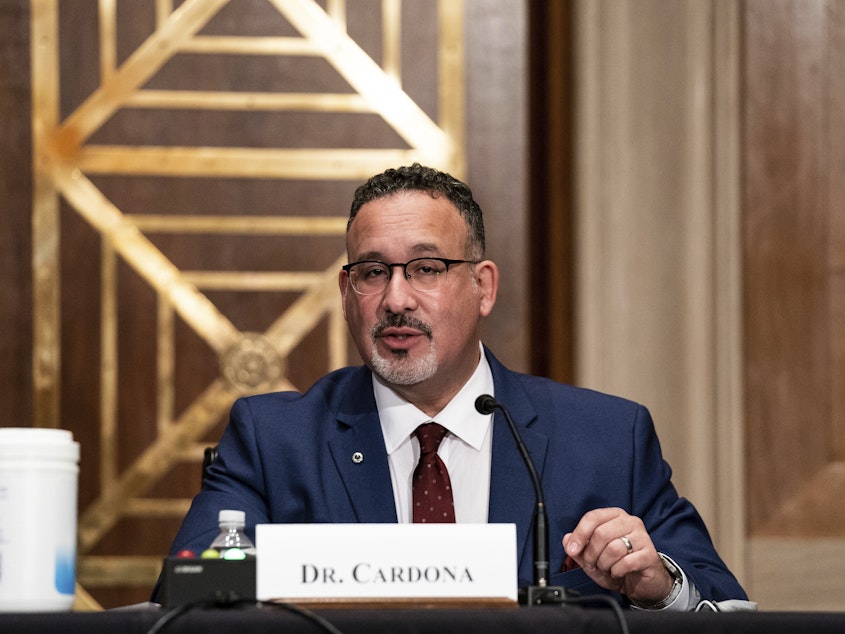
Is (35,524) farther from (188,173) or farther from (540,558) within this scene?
(188,173)

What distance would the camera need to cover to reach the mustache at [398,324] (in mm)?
2605

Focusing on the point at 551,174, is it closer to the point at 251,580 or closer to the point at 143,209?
the point at 143,209

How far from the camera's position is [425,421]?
2672 millimetres

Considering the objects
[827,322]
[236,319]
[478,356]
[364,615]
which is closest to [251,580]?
[364,615]

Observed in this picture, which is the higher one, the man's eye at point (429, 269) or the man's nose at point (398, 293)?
the man's eye at point (429, 269)

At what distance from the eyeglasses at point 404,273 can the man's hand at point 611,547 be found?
754mm

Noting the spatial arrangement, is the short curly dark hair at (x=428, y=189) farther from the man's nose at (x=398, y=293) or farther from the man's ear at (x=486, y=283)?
the man's nose at (x=398, y=293)

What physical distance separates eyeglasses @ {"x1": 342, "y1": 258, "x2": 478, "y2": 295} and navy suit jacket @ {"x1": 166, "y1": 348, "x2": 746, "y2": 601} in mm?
232

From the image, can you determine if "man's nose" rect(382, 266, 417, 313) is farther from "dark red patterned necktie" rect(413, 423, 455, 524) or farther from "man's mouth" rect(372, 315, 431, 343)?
"dark red patterned necktie" rect(413, 423, 455, 524)

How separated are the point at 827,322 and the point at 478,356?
1.63m

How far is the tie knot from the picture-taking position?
262 centimetres

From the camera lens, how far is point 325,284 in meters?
4.16

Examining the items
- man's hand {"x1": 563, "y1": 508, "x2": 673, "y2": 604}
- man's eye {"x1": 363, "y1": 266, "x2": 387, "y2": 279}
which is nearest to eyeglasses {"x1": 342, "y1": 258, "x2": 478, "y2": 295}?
man's eye {"x1": 363, "y1": 266, "x2": 387, "y2": 279}

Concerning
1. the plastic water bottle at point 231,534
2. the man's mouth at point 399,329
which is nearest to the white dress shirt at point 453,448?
the man's mouth at point 399,329
